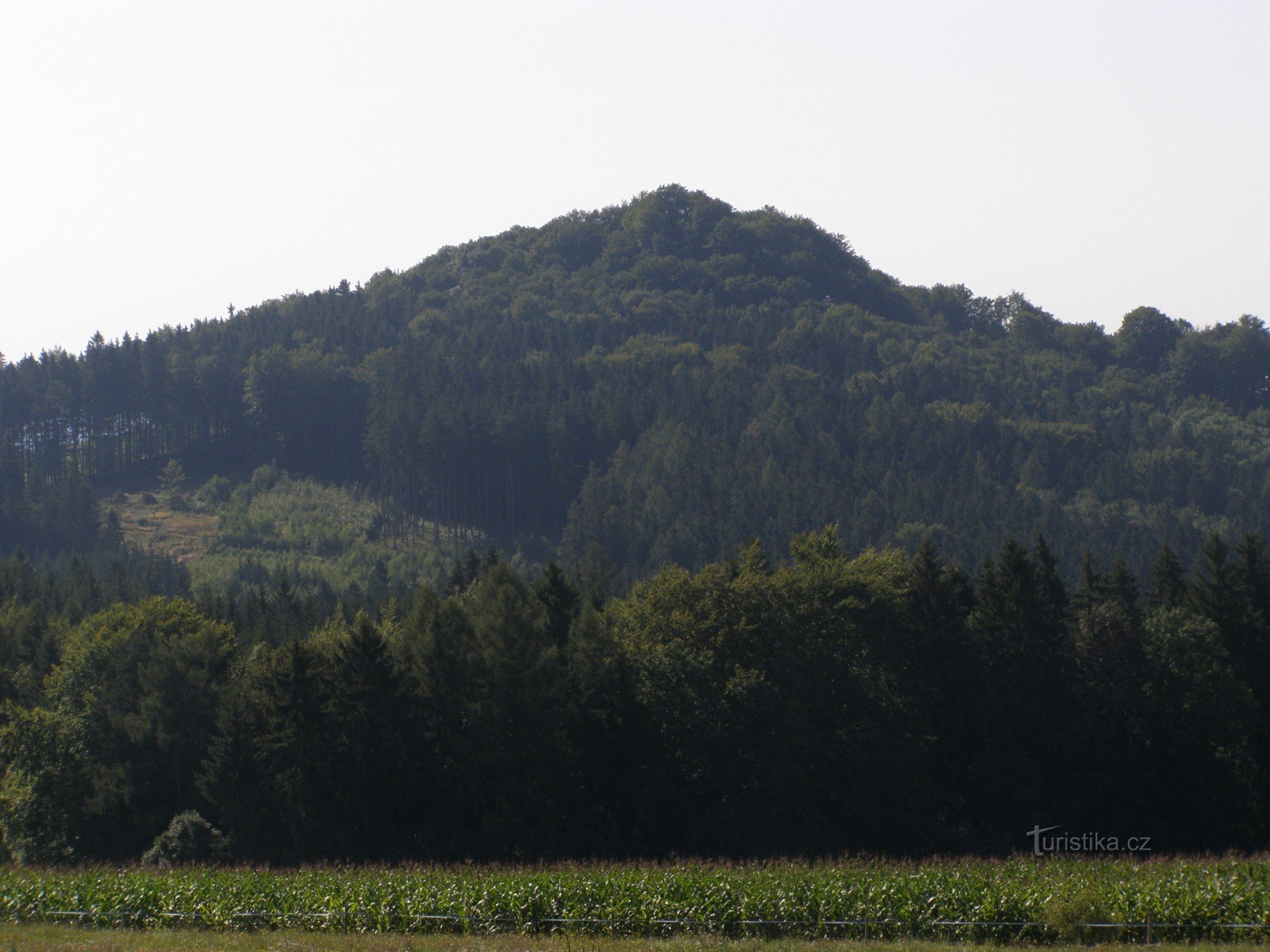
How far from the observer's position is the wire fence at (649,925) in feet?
94.7

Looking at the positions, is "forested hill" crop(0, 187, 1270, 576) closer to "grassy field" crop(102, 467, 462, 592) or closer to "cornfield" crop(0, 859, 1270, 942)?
"grassy field" crop(102, 467, 462, 592)

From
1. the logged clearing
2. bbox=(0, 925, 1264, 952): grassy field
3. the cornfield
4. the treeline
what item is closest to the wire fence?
the cornfield

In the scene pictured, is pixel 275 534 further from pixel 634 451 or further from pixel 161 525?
pixel 634 451

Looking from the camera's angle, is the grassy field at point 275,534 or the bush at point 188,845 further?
the grassy field at point 275,534

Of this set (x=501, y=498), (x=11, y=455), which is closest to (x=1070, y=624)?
(x=501, y=498)

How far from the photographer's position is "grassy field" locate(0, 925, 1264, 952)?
92.0ft

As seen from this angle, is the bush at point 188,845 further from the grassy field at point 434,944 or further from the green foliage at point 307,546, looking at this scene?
the green foliage at point 307,546

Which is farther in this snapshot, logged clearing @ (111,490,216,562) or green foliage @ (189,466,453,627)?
logged clearing @ (111,490,216,562)

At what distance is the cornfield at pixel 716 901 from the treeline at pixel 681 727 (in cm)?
1383

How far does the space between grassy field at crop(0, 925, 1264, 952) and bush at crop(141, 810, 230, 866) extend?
14674mm

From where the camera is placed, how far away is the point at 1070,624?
61.4 m

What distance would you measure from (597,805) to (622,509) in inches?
3784

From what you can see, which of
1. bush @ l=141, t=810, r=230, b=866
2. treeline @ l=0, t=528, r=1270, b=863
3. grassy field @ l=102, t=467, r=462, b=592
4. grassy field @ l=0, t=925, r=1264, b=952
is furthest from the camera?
grassy field @ l=102, t=467, r=462, b=592

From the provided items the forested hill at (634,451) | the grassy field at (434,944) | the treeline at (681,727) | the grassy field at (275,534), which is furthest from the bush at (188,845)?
the forested hill at (634,451)
